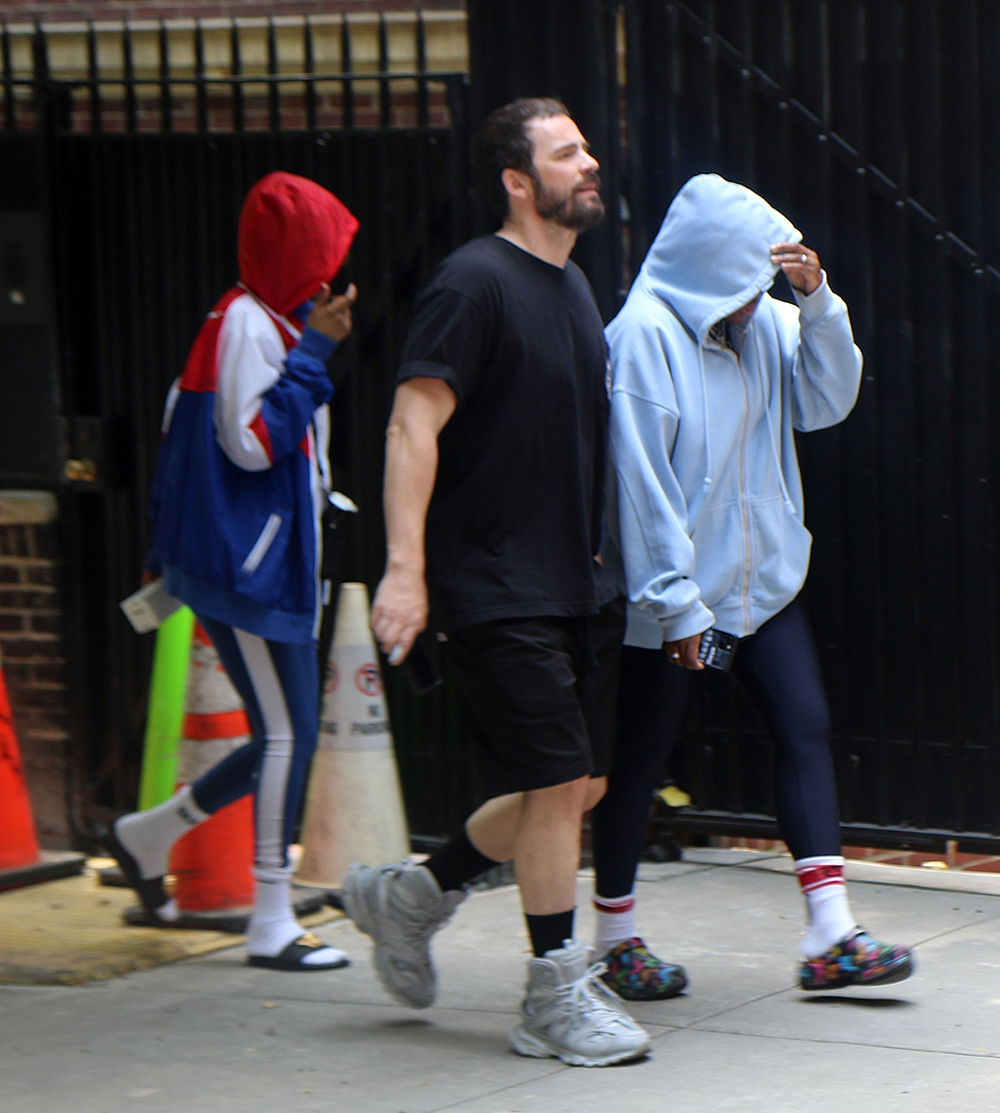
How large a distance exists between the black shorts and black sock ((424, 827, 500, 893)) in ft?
1.02

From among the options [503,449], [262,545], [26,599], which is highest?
[503,449]

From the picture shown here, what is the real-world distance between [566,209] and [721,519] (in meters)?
0.80

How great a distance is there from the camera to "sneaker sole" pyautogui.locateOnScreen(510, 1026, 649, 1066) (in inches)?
148

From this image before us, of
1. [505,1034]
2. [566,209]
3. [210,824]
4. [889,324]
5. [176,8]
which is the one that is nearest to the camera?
[566,209]

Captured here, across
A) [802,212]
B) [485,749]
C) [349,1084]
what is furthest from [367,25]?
[349,1084]

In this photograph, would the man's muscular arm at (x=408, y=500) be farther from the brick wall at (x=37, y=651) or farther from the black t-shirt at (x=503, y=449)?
the brick wall at (x=37, y=651)

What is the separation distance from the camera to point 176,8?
852 centimetres

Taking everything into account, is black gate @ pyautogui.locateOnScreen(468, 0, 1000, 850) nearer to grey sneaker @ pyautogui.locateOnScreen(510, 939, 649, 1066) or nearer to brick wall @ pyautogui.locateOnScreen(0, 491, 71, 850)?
grey sneaker @ pyautogui.locateOnScreen(510, 939, 649, 1066)

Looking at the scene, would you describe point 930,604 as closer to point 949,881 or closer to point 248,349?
point 949,881

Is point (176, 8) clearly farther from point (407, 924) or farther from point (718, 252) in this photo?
point (407, 924)

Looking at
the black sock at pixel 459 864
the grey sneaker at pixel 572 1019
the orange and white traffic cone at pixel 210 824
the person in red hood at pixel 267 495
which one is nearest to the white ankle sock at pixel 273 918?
the person in red hood at pixel 267 495

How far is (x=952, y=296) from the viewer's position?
532cm

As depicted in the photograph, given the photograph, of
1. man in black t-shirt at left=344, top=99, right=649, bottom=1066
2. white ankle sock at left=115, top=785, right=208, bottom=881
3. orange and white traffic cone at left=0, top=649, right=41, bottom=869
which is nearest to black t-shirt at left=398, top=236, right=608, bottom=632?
man in black t-shirt at left=344, top=99, right=649, bottom=1066

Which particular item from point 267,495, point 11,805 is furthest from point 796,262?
point 11,805
